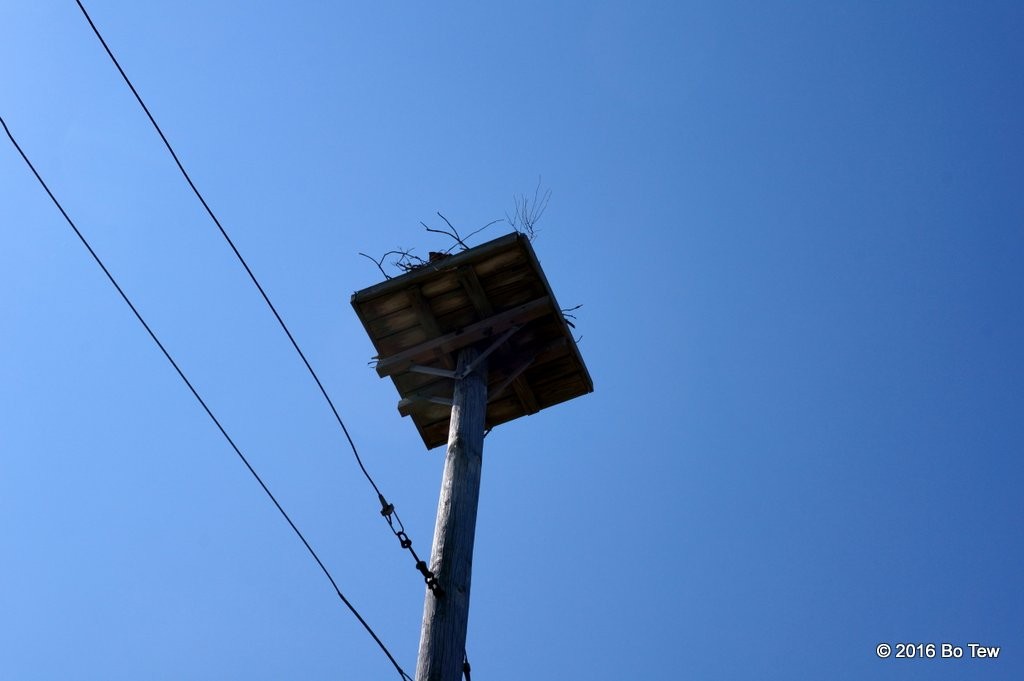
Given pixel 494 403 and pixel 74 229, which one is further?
pixel 494 403

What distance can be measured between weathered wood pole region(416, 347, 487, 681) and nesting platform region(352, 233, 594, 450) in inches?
10.4

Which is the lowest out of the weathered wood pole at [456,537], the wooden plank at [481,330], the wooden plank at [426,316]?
the weathered wood pole at [456,537]

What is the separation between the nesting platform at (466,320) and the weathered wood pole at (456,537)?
0.26m

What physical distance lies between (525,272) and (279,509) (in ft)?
7.19

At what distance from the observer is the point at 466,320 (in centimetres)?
788

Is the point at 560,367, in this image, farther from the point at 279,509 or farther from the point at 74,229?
the point at 74,229

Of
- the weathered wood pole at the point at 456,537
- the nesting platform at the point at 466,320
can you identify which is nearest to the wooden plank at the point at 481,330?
the nesting platform at the point at 466,320

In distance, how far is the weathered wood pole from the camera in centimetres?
588

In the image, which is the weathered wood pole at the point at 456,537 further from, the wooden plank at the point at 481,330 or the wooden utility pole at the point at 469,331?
the wooden plank at the point at 481,330

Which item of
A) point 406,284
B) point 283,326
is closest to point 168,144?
point 283,326

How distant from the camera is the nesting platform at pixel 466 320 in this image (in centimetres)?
771

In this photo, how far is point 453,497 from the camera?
6656mm

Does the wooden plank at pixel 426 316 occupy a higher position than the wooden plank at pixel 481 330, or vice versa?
the wooden plank at pixel 426 316

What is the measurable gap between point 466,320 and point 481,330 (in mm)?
165
